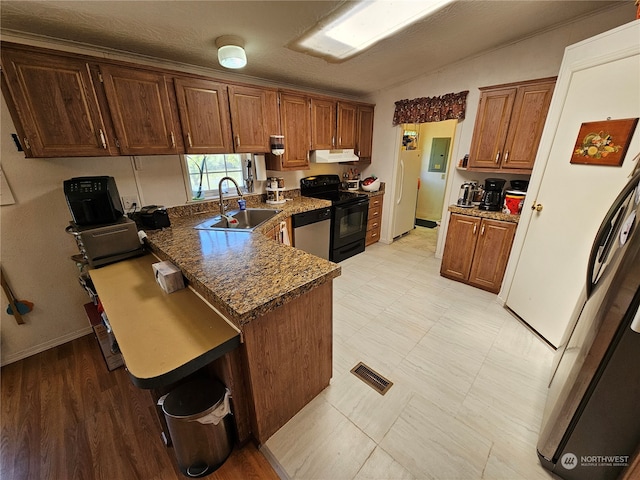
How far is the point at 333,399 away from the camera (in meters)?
1.61

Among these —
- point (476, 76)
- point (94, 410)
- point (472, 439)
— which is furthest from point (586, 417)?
point (476, 76)

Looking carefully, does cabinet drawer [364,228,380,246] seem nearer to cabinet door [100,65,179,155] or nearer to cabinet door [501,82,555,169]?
cabinet door [501,82,555,169]

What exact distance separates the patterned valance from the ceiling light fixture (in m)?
2.43

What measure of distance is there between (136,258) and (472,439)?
251cm

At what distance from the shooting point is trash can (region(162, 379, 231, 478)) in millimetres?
1149

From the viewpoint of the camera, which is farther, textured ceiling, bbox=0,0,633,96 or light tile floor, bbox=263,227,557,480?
textured ceiling, bbox=0,0,633,96

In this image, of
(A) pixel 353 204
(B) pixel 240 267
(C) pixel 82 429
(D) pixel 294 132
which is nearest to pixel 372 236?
(A) pixel 353 204

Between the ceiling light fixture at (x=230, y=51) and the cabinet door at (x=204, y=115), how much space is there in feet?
1.34

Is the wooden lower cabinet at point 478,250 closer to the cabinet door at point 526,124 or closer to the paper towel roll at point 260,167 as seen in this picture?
the cabinet door at point 526,124

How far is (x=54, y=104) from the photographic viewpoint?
1.59m

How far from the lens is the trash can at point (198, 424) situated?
1.15 m

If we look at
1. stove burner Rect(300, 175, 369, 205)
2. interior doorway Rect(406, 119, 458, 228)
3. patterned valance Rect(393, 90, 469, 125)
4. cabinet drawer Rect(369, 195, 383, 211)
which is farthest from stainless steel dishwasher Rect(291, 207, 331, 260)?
interior doorway Rect(406, 119, 458, 228)

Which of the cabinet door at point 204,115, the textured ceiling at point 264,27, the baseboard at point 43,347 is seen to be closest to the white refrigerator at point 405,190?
the textured ceiling at point 264,27

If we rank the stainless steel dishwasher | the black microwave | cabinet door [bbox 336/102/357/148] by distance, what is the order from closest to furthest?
the black microwave → the stainless steel dishwasher → cabinet door [bbox 336/102/357/148]
